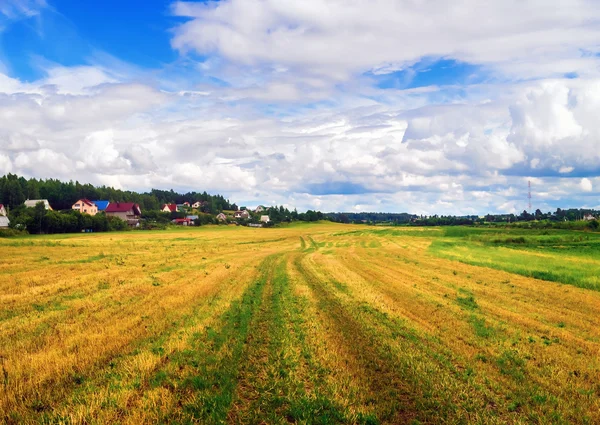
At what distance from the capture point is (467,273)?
29250mm

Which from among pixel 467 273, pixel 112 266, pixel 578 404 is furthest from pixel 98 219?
pixel 578 404

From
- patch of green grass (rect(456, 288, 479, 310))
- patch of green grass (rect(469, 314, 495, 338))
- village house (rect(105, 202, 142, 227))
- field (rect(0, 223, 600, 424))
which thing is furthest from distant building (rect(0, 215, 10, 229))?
patch of green grass (rect(469, 314, 495, 338))

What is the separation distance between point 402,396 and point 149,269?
24.0m

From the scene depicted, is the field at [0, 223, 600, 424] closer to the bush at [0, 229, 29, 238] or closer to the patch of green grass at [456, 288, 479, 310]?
the patch of green grass at [456, 288, 479, 310]

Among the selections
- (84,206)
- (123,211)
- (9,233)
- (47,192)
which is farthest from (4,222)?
(47,192)

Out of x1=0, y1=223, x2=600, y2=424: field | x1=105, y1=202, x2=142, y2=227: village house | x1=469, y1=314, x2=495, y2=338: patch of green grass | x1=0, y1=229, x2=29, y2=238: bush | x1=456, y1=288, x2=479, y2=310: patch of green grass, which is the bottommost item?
x1=456, y1=288, x2=479, y2=310: patch of green grass

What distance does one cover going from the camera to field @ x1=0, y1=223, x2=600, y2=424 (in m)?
7.50

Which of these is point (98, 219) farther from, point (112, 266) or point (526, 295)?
point (526, 295)

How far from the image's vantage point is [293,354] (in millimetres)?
10406

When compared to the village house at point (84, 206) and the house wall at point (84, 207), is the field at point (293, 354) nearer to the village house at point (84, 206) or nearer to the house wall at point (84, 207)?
the village house at point (84, 206)

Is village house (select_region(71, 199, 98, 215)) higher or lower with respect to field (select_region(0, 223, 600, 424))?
higher

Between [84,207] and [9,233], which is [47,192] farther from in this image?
[9,233]

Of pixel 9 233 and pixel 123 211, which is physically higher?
pixel 123 211

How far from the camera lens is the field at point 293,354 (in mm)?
7500
